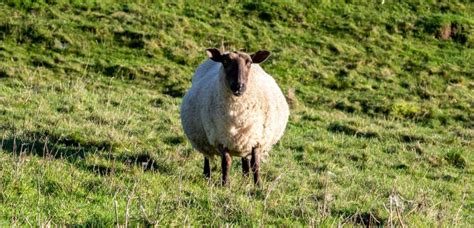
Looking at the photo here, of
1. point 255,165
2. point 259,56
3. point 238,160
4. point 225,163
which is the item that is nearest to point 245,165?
point 255,165

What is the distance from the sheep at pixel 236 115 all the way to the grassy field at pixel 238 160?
0.42 meters

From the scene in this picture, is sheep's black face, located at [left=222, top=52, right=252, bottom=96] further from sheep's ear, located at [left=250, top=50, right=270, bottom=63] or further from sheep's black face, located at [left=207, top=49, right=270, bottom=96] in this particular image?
sheep's ear, located at [left=250, top=50, right=270, bottom=63]

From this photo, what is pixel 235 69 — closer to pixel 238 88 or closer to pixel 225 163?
pixel 238 88

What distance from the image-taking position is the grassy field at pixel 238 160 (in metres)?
6.45

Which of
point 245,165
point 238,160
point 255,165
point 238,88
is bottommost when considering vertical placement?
point 238,160

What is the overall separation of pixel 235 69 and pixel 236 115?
2.19 feet

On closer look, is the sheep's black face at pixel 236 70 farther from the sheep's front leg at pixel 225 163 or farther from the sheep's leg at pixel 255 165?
the sheep's leg at pixel 255 165

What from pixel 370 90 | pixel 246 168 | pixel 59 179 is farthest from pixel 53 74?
pixel 59 179

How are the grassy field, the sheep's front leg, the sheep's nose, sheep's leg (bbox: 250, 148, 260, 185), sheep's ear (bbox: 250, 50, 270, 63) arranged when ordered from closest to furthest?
1. the grassy field
2. the sheep's nose
3. the sheep's front leg
4. sheep's leg (bbox: 250, 148, 260, 185)
5. sheep's ear (bbox: 250, 50, 270, 63)

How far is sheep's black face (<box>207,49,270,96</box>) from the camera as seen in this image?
8.44 metres

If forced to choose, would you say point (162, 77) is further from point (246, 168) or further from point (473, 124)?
point (246, 168)

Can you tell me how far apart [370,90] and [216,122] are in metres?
13.4

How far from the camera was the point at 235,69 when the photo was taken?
856 centimetres

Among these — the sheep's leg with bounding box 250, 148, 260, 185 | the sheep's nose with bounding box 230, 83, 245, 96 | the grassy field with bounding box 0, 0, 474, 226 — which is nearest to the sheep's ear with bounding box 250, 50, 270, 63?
the sheep's nose with bounding box 230, 83, 245, 96
